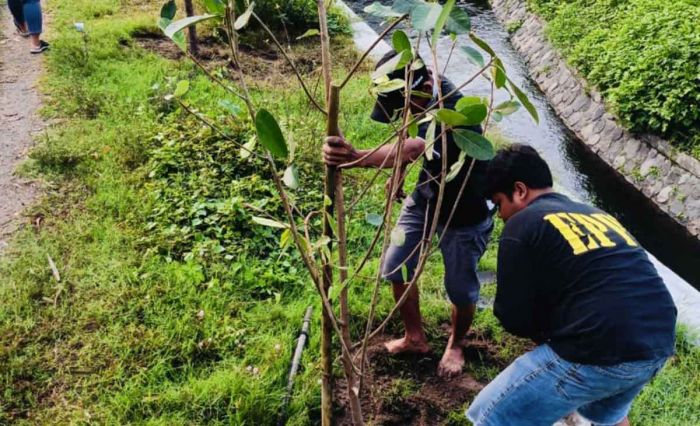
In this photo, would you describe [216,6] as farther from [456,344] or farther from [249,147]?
[456,344]

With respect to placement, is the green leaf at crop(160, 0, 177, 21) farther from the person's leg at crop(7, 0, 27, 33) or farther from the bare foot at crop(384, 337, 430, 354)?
the person's leg at crop(7, 0, 27, 33)

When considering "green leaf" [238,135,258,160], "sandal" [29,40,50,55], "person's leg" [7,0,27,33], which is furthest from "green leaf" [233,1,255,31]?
"person's leg" [7,0,27,33]

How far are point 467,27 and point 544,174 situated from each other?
3.47ft

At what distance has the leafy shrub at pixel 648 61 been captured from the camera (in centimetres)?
556

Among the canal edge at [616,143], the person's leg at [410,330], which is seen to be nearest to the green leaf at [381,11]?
the person's leg at [410,330]

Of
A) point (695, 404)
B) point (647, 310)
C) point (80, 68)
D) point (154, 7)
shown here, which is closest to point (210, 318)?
point (647, 310)

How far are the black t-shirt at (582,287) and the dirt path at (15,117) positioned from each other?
3282mm

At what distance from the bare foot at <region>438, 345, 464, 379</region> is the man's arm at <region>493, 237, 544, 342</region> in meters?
0.94

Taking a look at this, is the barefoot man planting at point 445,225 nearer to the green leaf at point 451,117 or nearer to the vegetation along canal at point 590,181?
the green leaf at point 451,117

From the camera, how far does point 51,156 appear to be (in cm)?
439

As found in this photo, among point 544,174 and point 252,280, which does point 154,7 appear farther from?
point 544,174

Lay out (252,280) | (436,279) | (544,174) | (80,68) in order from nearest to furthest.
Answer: (544,174)
(252,280)
(436,279)
(80,68)

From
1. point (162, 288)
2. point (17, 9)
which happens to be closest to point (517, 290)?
point (162, 288)

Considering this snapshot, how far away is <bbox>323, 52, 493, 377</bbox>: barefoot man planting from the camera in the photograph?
242cm
